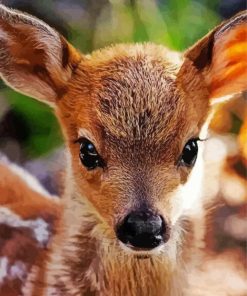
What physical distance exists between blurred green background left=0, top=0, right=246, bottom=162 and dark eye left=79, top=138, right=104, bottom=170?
8 centimetres

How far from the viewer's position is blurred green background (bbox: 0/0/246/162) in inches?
44.7

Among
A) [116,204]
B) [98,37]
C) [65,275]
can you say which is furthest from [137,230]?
[98,37]

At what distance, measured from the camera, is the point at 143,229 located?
1006mm

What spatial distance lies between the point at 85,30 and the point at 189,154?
0.73 ft

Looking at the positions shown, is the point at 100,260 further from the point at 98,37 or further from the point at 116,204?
the point at 98,37

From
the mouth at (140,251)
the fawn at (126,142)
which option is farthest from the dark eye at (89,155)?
the mouth at (140,251)

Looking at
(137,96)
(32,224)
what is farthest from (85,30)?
(32,224)

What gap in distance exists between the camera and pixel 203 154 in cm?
112

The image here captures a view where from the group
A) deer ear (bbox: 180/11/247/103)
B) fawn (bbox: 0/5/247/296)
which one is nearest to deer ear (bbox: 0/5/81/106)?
fawn (bbox: 0/5/247/296)

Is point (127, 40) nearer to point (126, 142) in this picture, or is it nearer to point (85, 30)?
point (85, 30)

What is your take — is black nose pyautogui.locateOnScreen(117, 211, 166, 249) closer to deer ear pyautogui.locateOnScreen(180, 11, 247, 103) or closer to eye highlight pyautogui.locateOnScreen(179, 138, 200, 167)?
eye highlight pyautogui.locateOnScreen(179, 138, 200, 167)

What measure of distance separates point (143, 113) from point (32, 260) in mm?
269

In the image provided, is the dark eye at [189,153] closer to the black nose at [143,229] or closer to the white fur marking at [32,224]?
the black nose at [143,229]

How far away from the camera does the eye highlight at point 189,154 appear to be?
1.06 meters
